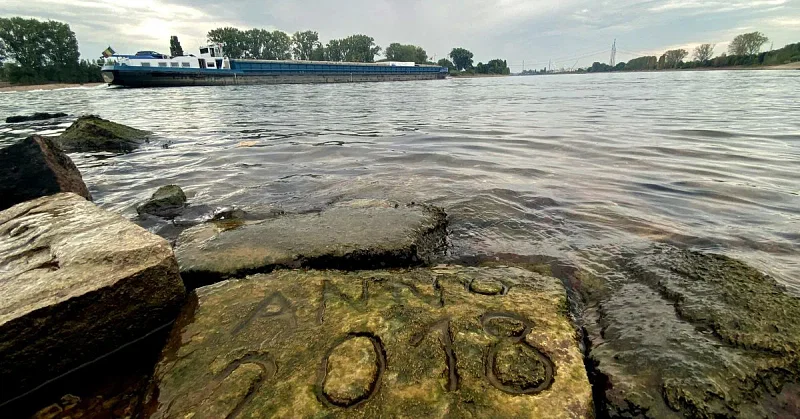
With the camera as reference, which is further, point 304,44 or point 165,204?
point 304,44

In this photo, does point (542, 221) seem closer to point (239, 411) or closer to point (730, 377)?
point (730, 377)

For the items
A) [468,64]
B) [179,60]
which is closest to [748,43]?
[468,64]

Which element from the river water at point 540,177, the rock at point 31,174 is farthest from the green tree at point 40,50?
the rock at point 31,174

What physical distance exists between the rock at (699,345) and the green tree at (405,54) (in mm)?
145463

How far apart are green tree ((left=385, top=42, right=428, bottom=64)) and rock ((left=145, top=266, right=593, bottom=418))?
146 metres

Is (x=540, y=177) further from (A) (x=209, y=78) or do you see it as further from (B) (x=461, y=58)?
(B) (x=461, y=58)

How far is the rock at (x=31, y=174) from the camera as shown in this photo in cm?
411

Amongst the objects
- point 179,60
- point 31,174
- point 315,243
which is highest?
→ point 179,60

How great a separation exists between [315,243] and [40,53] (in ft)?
355

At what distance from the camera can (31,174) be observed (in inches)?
166

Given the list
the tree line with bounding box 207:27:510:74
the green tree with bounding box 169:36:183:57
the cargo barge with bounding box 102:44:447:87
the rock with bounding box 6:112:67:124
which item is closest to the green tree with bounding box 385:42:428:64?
the tree line with bounding box 207:27:510:74

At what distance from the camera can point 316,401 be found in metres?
1.47

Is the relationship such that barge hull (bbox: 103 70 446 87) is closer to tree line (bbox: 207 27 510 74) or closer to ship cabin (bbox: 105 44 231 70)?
ship cabin (bbox: 105 44 231 70)

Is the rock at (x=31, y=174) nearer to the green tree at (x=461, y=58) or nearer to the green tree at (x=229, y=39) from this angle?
the green tree at (x=229, y=39)
